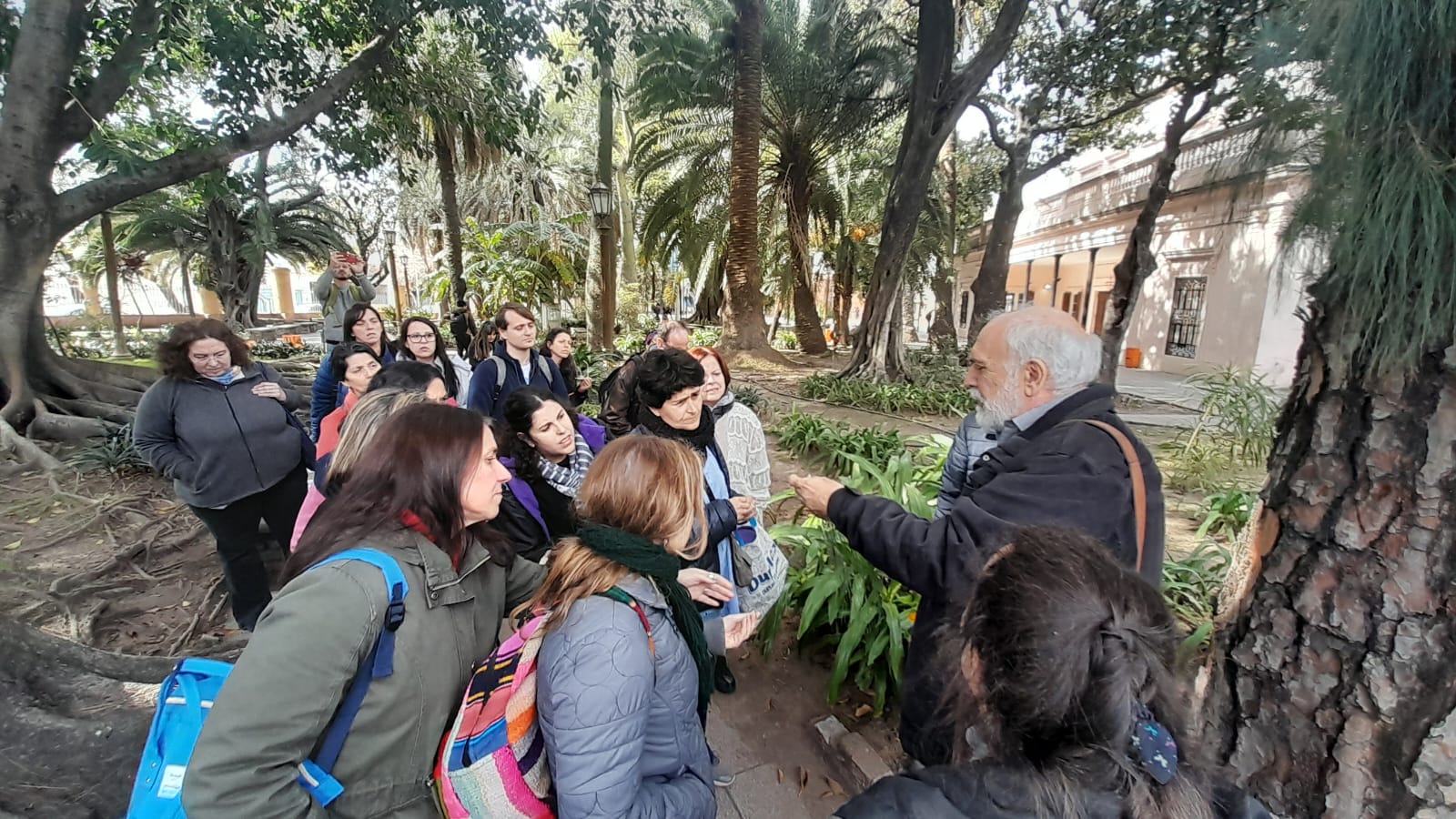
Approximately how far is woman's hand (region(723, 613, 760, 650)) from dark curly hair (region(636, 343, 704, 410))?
3.48 ft

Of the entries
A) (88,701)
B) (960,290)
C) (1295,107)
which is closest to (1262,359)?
(1295,107)

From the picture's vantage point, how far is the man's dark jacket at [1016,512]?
1.39 metres

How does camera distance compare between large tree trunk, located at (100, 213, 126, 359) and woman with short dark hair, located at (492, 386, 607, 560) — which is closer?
woman with short dark hair, located at (492, 386, 607, 560)

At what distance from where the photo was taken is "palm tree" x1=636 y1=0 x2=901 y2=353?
12922 mm

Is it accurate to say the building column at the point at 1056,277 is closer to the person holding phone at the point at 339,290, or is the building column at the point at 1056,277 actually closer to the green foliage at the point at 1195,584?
the green foliage at the point at 1195,584

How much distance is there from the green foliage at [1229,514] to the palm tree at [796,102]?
999cm

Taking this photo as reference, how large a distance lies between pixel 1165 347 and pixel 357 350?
1823 centimetres

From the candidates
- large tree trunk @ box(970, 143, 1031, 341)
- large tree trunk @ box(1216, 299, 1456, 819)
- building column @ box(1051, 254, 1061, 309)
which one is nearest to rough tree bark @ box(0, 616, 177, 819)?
large tree trunk @ box(1216, 299, 1456, 819)

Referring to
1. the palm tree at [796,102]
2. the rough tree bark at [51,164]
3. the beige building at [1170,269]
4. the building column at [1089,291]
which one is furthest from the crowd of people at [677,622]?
the building column at [1089,291]

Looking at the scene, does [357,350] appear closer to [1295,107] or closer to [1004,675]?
[1004,675]

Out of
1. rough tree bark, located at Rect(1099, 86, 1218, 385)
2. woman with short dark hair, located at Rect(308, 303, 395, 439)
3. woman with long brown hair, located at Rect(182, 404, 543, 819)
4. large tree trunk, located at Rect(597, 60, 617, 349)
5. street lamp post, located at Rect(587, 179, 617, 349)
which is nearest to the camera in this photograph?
woman with long brown hair, located at Rect(182, 404, 543, 819)

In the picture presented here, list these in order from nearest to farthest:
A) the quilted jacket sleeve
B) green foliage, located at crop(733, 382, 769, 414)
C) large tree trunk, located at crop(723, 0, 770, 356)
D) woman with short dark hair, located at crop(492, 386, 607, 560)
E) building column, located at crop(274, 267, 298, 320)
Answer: the quilted jacket sleeve → woman with short dark hair, located at crop(492, 386, 607, 560) → green foliage, located at crop(733, 382, 769, 414) → large tree trunk, located at crop(723, 0, 770, 356) → building column, located at crop(274, 267, 298, 320)

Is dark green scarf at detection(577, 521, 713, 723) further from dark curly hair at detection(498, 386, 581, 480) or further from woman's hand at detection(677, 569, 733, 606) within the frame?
dark curly hair at detection(498, 386, 581, 480)

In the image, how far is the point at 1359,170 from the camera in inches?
49.2
